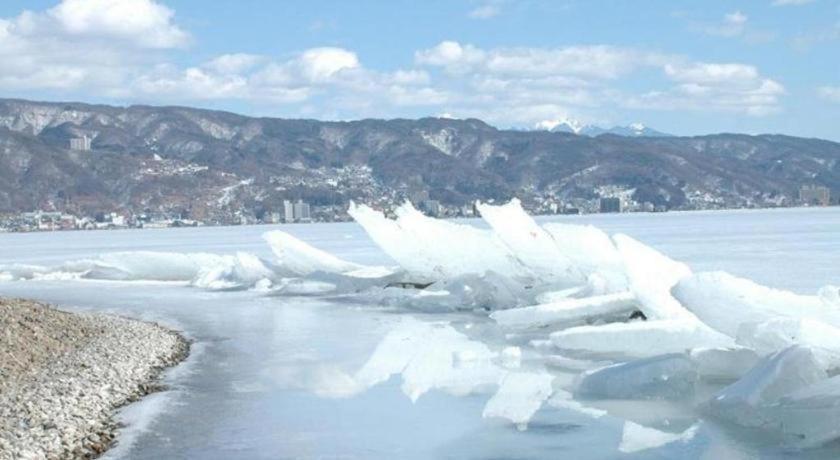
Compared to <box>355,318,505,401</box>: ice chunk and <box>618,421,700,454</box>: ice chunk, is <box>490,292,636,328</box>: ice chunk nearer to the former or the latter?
<box>355,318,505,401</box>: ice chunk

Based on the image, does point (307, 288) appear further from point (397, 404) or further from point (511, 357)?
point (397, 404)

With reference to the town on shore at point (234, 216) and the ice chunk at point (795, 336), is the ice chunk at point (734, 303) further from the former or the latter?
the town on shore at point (234, 216)

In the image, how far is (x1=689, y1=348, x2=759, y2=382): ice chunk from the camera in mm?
10781

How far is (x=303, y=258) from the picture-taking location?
29.6m

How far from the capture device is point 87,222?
15788 cm

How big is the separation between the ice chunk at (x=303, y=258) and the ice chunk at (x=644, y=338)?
15.1 meters

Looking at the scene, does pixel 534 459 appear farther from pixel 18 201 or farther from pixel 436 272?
pixel 18 201

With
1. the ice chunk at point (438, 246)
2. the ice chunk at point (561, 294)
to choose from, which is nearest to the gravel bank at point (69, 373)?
the ice chunk at point (561, 294)

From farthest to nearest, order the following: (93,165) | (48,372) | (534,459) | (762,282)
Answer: (93,165) < (762,282) < (48,372) < (534,459)

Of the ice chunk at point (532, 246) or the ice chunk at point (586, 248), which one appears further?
the ice chunk at point (532, 246)

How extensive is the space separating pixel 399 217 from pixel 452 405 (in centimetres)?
1655

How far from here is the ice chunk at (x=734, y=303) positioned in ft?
33.1

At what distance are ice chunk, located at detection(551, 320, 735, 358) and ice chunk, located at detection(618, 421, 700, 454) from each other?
348 cm

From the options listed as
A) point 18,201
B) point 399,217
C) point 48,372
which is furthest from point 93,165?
point 48,372
